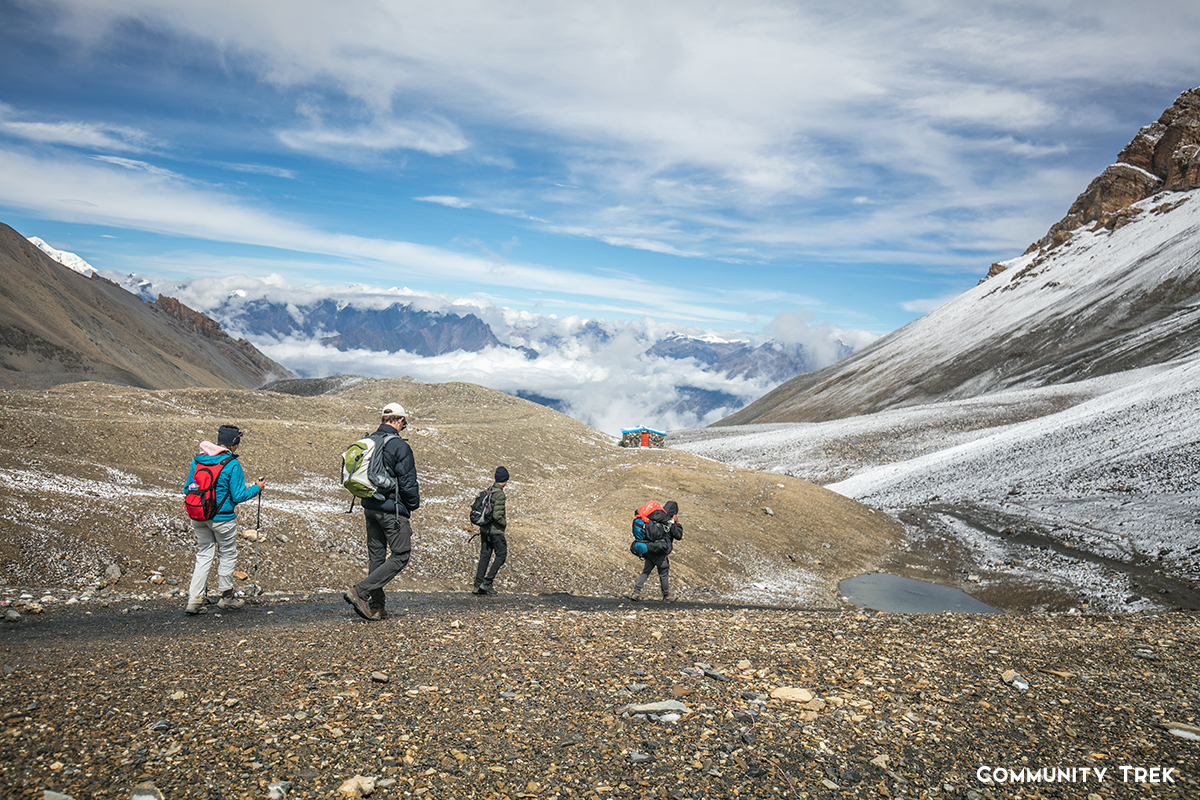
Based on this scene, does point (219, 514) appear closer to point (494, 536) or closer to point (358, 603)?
point (358, 603)

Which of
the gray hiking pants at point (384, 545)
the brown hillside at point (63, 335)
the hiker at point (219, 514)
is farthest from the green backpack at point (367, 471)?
the brown hillside at point (63, 335)

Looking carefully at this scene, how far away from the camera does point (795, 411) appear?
159m

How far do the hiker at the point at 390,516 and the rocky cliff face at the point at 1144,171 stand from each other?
715 feet

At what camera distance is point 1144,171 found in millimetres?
184375

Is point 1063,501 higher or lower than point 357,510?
higher

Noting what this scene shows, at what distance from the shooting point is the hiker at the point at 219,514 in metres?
10.9

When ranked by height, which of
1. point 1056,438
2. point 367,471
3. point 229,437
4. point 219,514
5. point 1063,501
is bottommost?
point 1063,501

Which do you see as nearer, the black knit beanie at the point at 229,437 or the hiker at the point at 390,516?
the hiker at the point at 390,516

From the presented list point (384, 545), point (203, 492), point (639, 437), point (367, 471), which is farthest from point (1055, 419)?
point (203, 492)

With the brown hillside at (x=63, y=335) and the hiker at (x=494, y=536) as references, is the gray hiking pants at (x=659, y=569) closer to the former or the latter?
the hiker at (x=494, y=536)

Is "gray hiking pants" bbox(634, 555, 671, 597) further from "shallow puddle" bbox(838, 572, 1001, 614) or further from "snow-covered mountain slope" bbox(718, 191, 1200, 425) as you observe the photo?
"snow-covered mountain slope" bbox(718, 191, 1200, 425)

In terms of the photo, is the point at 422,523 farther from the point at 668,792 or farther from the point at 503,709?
the point at 668,792

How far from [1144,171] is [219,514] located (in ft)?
827

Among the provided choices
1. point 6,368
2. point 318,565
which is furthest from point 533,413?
point 6,368
